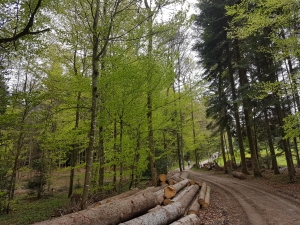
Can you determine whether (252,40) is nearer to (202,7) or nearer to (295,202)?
(202,7)

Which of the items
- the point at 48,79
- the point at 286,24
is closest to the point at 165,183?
the point at 48,79

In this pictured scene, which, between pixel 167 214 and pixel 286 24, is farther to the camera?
pixel 286 24

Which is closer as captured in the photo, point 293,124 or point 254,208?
point 254,208

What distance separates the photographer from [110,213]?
4.55 meters

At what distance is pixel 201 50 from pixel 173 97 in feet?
34.4

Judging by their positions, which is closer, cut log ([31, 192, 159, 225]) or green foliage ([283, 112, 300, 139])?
cut log ([31, 192, 159, 225])

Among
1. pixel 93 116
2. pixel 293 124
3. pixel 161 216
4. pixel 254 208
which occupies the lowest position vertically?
pixel 254 208

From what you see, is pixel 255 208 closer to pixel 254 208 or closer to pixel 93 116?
pixel 254 208

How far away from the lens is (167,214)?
5.52 meters

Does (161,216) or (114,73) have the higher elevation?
(114,73)

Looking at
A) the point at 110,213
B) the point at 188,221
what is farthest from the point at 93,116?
the point at 188,221

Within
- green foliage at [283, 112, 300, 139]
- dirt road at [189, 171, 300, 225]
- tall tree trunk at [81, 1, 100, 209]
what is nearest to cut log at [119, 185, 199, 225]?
dirt road at [189, 171, 300, 225]

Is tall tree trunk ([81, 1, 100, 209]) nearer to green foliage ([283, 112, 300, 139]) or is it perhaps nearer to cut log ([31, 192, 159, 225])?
cut log ([31, 192, 159, 225])

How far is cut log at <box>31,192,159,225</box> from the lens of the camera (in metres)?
3.88
